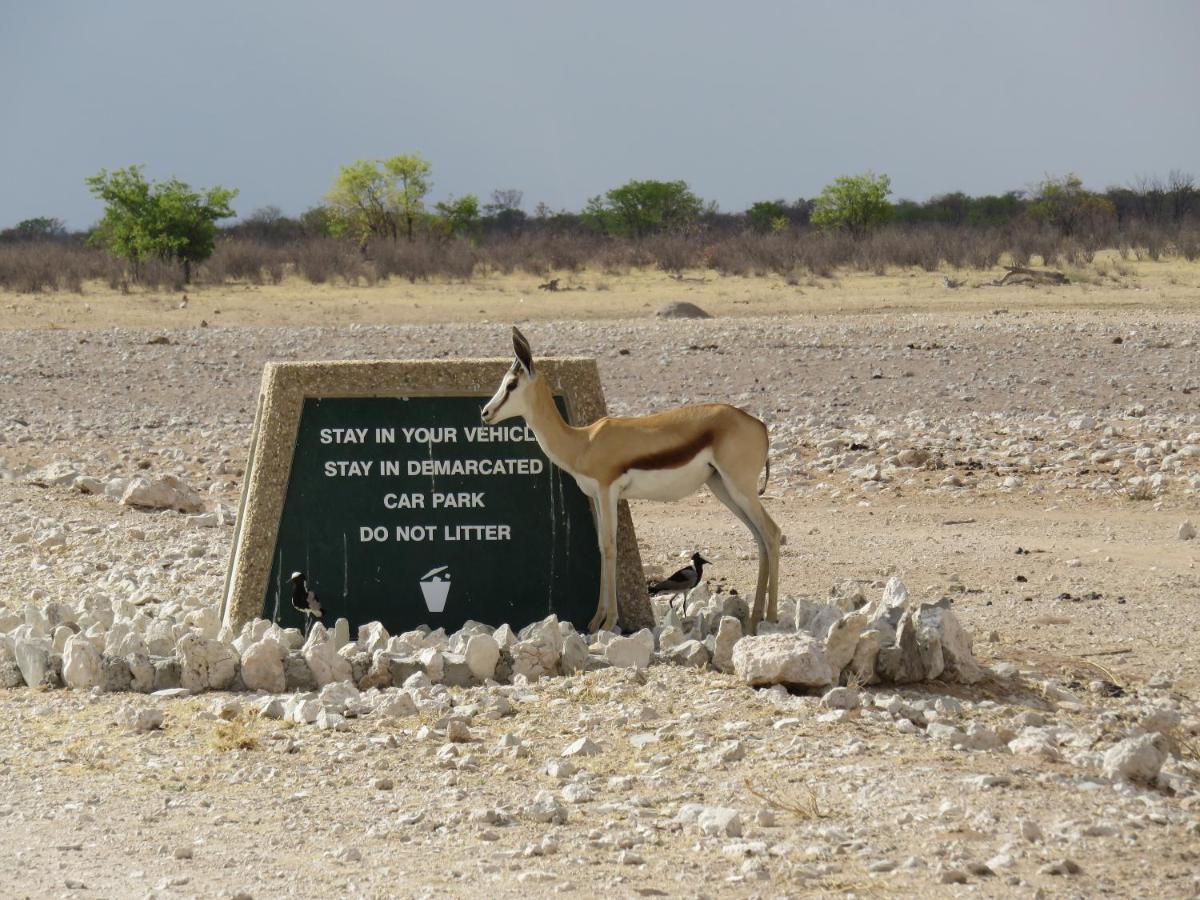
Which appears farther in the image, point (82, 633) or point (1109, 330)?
point (1109, 330)

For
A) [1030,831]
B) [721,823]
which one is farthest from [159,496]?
[1030,831]

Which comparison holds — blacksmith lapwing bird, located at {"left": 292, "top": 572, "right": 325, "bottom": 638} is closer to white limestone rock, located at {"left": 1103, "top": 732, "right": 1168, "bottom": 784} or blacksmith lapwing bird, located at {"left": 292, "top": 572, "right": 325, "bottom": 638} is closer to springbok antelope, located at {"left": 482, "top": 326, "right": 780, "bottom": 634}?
springbok antelope, located at {"left": 482, "top": 326, "right": 780, "bottom": 634}

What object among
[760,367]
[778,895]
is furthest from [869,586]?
[760,367]

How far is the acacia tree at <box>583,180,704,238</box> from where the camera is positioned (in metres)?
58.9

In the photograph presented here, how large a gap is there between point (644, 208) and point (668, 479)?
54.1 m

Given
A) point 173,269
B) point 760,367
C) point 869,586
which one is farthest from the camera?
point 173,269

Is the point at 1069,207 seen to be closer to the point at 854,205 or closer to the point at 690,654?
the point at 854,205

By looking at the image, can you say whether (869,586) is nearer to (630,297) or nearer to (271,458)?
(271,458)

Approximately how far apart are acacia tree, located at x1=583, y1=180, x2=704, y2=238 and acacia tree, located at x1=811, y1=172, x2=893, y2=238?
7278mm

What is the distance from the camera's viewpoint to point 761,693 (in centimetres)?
604

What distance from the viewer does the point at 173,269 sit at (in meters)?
38.8

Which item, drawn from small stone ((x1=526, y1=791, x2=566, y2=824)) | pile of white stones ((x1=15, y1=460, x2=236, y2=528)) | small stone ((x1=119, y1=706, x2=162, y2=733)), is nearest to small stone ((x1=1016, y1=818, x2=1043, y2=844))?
small stone ((x1=526, y1=791, x2=566, y2=824))

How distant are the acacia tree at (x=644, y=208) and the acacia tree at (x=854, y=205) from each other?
728 cm

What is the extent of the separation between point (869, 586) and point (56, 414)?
11628 mm
